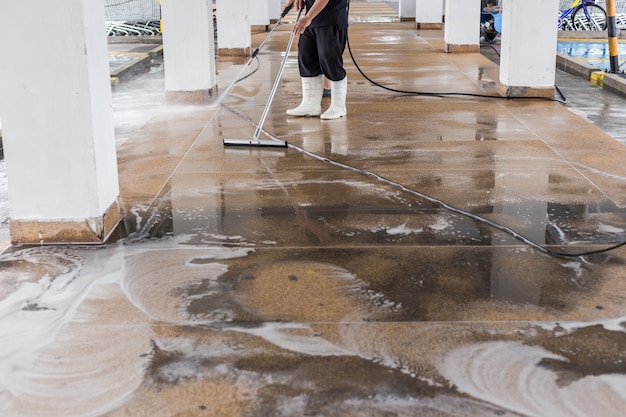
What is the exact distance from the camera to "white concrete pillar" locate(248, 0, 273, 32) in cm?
1847

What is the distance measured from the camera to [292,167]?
6133 mm

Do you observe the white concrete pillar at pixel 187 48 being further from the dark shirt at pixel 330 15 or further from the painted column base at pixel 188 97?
the dark shirt at pixel 330 15

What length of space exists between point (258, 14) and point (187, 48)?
394 inches

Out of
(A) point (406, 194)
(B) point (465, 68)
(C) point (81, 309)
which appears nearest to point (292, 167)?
(A) point (406, 194)

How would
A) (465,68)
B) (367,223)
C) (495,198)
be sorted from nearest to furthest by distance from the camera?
(367,223), (495,198), (465,68)

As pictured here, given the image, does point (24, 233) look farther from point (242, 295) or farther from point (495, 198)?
point (495, 198)

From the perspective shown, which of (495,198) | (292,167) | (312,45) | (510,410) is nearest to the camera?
(510,410)

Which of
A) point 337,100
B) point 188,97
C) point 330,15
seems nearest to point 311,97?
point 337,100

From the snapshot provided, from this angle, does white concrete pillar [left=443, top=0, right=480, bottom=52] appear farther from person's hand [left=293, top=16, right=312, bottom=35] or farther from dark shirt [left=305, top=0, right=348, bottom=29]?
person's hand [left=293, top=16, right=312, bottom=35]

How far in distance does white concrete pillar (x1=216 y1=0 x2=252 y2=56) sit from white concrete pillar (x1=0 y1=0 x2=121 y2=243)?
9266mm

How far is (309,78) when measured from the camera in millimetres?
8055

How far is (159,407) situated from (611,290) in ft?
7.38

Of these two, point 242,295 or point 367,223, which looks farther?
point 367,223

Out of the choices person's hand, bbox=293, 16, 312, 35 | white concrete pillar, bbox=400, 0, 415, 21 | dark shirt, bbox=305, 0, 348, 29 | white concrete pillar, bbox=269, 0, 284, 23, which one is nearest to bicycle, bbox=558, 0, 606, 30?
white concrete pillar, bbox=400, 0, 415, 21
